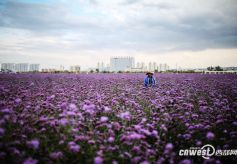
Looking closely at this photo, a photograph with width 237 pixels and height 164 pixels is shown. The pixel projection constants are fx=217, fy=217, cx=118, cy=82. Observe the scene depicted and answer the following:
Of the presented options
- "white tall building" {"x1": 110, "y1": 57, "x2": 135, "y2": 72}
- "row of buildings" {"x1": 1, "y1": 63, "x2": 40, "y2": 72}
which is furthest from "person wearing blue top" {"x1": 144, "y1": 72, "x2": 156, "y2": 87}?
"white tall building" {"x1": 110, "y1": 57, "x2": 135, "y2": 72}

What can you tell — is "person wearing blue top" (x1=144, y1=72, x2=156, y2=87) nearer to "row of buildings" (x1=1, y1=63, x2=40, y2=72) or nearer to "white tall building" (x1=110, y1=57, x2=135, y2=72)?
"row of buildings" (x1=1, y1=63, x2=40, y2=72)

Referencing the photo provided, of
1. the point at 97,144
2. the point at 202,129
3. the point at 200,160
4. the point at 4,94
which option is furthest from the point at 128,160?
the point at 4,94

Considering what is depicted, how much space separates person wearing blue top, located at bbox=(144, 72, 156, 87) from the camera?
10950 mm

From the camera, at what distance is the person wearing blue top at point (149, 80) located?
1095 centimetres

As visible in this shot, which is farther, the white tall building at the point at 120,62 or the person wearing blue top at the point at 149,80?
the white tall building at the point at 120,62

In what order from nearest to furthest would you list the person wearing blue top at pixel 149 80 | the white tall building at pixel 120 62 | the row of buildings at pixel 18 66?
the person wearing blue top at pixel 149 80 → the row of buildings at pixel 18 66 → the white tall building at pixel 120 62

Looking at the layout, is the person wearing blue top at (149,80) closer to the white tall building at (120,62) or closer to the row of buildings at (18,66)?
the row of buildings at (18,66)

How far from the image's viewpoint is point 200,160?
3.44 meters

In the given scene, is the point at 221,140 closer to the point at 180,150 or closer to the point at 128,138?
the point at 180,150

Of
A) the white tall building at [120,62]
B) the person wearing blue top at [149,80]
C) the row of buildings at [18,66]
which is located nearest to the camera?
the person wearing blue top at [149,80]

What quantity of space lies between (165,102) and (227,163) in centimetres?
258

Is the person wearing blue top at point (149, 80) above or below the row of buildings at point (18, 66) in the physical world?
below

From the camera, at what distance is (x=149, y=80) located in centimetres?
1149

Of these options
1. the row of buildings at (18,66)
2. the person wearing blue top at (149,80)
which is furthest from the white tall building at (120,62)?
the person wearing blue top at (149,80)
